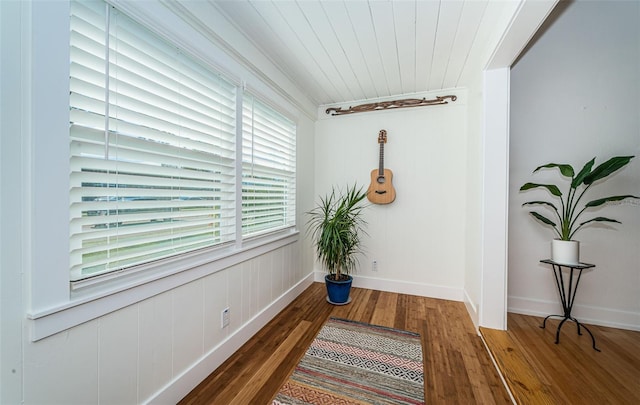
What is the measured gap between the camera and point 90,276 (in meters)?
1.02

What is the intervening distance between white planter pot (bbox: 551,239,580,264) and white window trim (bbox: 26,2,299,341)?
2.82m

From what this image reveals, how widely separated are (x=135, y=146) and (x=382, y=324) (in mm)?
2278

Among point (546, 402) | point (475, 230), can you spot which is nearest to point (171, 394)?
point (546, 402)

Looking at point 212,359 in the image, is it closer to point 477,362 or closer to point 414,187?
point 477,362

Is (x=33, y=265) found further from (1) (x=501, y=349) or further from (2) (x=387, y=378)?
(1) (x=501, y=349)

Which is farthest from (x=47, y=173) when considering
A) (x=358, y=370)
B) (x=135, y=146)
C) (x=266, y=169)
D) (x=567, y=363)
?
(x=567, y=363)

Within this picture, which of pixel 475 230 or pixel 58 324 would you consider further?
pixel 475 230

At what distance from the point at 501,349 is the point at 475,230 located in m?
0.93

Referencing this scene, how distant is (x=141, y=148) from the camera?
121cm

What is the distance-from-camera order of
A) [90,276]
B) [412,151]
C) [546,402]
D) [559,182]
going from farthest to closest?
[412,151], [559,182], [546,402], [90,276]

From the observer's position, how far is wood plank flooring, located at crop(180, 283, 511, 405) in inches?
57.7

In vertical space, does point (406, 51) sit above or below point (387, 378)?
above

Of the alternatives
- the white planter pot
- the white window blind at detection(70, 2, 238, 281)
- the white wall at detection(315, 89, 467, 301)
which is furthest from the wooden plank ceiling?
the white planter pot

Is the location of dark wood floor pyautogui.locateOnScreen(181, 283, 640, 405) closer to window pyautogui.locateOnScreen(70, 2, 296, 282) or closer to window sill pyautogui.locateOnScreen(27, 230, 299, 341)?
window sill pyautogui.locateOnScreen(27, 230, 299, 341)
